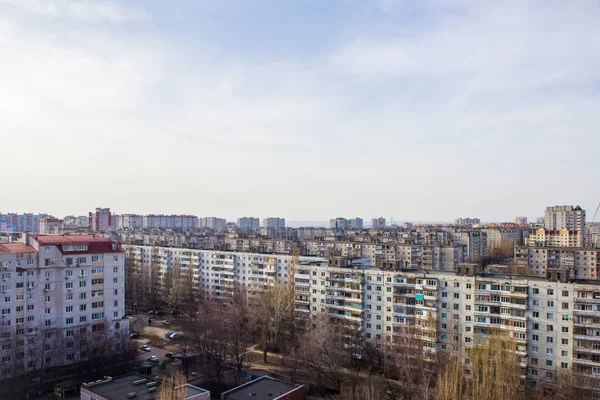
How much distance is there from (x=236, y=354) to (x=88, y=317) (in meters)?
8.94

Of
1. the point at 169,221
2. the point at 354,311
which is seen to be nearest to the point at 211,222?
the point at 169,221

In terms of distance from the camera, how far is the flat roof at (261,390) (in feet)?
62.6

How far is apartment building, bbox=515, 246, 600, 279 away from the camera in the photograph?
4716cm

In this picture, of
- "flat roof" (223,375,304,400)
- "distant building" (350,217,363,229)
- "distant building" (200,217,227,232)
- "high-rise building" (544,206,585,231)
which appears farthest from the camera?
"distant building" (350,217,363,229)

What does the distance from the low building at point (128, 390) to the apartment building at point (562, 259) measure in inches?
1548

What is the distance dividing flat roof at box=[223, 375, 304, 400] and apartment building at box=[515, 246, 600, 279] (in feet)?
117

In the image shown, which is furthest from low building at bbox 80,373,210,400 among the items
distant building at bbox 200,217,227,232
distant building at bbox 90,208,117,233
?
distant building at bbox 200,217,227,232

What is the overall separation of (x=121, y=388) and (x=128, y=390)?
0.40 meters

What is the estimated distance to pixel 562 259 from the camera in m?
48.3

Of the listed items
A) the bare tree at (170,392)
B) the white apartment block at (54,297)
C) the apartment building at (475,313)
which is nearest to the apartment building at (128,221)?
the white apartment block at (54,297)

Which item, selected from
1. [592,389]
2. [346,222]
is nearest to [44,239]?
[592,389]

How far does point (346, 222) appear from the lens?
135m

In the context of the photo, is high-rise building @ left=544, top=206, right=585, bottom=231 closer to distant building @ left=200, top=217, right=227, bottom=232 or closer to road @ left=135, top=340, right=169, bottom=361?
road @ left=135, top=340, right=169, bottom=361

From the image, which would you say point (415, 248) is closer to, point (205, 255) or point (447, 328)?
point (205, 255)
